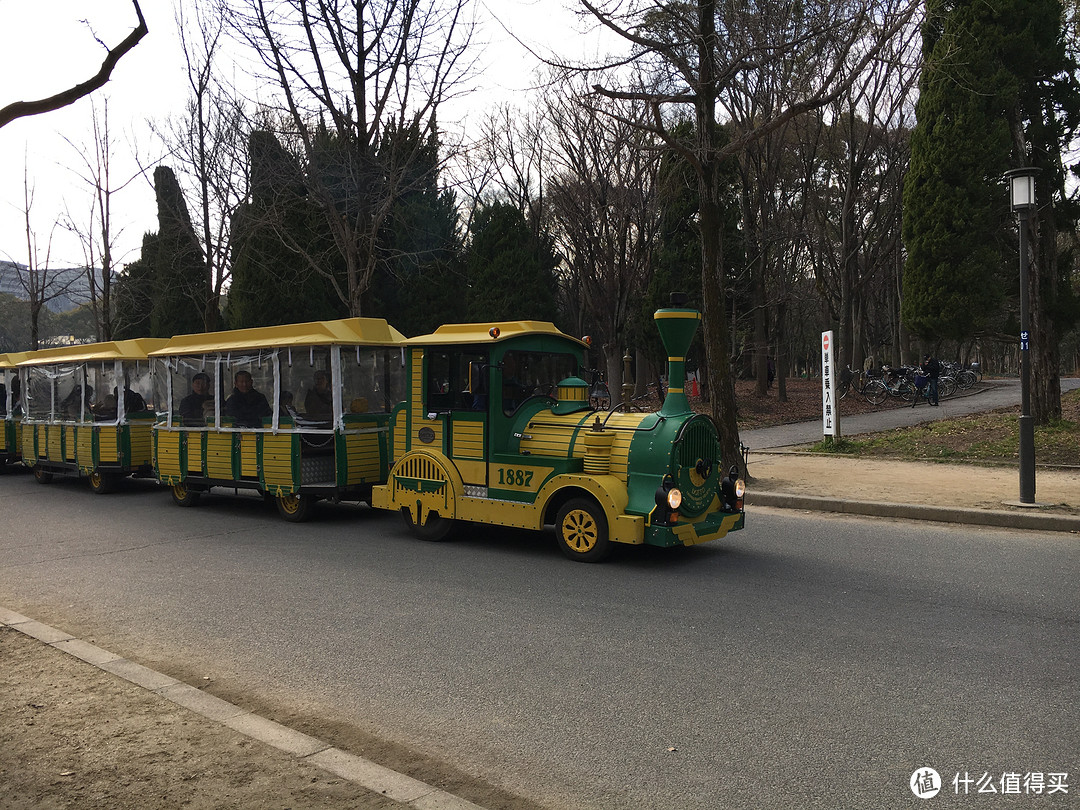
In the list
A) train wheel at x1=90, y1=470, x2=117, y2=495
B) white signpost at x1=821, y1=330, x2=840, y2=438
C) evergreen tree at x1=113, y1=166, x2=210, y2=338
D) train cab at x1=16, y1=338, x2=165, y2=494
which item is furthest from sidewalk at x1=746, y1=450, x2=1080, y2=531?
evergreen tree at x1=113, y1=166, x2=210, y2=338

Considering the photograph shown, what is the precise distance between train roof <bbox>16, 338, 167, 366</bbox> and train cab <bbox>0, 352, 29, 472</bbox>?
8.67 ft

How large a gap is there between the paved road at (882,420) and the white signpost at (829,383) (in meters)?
1.57

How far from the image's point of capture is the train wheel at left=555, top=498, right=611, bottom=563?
8.04m

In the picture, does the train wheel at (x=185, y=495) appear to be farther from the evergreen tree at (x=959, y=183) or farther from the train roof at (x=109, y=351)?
the evergreen tree at (x=959, y=183)

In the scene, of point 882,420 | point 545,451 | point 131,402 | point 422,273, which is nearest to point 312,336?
point 545,451

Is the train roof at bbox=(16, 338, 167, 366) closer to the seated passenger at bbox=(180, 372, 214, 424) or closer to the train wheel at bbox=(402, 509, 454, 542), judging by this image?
the seated passenger at bbox=(180, 372, 214, 424)

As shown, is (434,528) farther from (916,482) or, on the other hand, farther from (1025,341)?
(1025,341)

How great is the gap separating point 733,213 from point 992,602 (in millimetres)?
22134

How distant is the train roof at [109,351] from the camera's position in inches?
583

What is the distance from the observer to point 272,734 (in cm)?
408

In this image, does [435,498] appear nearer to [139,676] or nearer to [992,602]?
[139,676]

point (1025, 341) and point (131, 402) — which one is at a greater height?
point (1025, 341)

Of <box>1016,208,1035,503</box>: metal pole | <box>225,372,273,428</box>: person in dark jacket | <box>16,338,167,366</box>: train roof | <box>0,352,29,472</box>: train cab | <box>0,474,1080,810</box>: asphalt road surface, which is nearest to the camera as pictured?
<box>0,474,1080,810</box>: asphalt road surface

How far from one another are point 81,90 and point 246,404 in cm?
766
